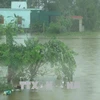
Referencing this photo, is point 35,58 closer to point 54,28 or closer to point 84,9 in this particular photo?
point 54,28

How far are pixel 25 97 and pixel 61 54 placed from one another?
5.57 ft

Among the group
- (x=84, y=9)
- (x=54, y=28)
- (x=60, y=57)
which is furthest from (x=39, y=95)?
(x=84, y=9)

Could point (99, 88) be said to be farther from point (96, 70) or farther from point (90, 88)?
point (96, 70)

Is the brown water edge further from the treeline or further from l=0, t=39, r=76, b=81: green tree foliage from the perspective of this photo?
the treeline

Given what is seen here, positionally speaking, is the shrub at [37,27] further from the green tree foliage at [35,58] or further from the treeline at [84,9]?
the green tree foliage at [35,58]

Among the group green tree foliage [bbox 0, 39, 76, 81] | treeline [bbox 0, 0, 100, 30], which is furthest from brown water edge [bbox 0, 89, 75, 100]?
treeline [bbox 0, 0, 100, 30]

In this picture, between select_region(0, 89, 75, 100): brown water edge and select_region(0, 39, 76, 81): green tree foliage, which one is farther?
select_region(0, 39, 76, 81): green tree foliage

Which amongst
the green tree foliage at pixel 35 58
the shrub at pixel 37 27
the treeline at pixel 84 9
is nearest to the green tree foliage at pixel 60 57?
the green tree foliage at pixel 35 58

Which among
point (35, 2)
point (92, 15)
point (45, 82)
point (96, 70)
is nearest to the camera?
point (45, 82)

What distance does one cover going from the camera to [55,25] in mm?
40469

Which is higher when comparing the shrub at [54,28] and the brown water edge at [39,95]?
the brown water edge at [39,95]

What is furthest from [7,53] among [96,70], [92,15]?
[92,15]

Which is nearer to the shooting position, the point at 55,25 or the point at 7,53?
the point at 7,53

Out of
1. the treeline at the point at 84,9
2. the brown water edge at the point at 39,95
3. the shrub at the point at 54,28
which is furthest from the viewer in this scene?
the treeline at the point at 84,9
